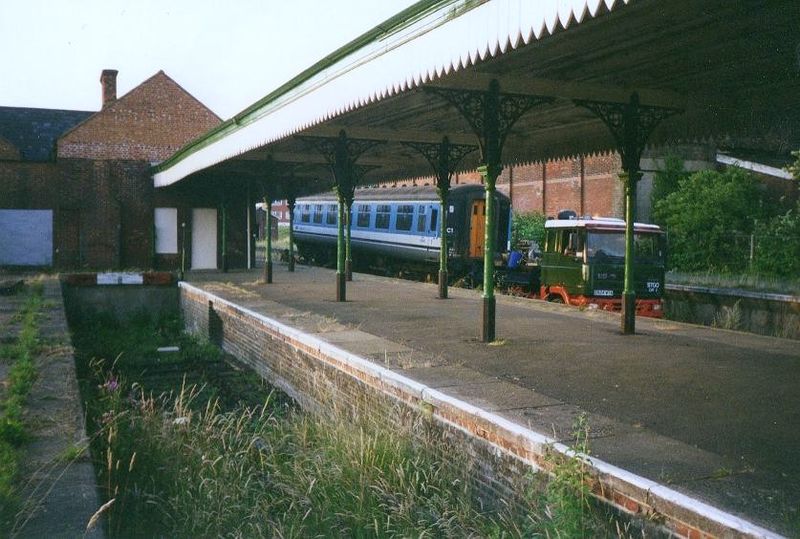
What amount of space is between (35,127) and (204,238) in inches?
317

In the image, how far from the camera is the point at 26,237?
21.4m

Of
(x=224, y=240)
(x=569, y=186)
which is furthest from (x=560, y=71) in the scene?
(x=569, y=186)

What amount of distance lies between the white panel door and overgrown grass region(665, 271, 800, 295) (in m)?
17.6

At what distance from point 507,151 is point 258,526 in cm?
1074

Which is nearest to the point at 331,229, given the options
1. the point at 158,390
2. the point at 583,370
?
the point at 158,390

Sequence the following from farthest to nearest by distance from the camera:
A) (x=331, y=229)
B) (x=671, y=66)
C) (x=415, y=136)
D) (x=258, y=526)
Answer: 1. (x=331, y=229)
2. (x=415, y=136)
3. (x=671, y=66)
4. (x=258, y=526)

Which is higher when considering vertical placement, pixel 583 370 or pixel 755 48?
pixel 755 48

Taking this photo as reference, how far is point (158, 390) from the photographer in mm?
10836

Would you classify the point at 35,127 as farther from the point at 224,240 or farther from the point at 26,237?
the point at 224,240

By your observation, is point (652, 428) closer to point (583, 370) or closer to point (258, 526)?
point (583, 370)

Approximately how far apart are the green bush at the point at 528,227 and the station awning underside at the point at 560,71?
14567 millimetres

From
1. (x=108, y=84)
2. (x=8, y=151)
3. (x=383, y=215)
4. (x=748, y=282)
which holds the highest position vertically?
(x=108, y=84)

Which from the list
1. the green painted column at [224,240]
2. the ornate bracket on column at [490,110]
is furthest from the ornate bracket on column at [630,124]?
the green painted column at [224,240]

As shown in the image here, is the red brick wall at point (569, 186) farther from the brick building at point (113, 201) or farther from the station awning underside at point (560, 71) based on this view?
the station awning underside at point (560, 71)
